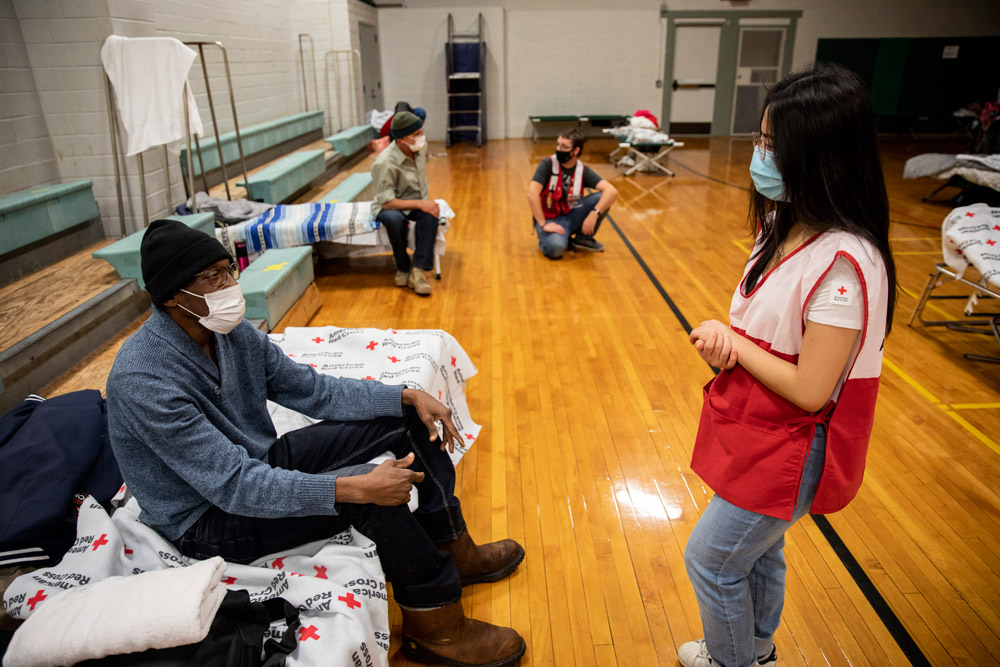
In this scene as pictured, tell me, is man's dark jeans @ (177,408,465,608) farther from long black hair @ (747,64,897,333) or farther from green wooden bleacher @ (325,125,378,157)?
green wooden bleacher @ (325,125,378,157)

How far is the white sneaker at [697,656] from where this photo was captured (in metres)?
1.73

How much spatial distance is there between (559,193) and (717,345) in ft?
14.1

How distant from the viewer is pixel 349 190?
631cm

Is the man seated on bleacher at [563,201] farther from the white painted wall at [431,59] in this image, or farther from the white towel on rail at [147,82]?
the white painted wall at [431,59]

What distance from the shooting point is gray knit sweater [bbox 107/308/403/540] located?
148 cm

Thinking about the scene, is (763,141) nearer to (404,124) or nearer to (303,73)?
(404,124)

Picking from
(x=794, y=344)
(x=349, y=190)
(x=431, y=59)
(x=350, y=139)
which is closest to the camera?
(x=794, y=344)

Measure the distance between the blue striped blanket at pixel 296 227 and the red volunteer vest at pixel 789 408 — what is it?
12.9 ft

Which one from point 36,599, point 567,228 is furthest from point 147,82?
point 36,599

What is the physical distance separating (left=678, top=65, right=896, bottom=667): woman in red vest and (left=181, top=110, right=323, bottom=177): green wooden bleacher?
476cm

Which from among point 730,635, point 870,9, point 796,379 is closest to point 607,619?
point 730,635

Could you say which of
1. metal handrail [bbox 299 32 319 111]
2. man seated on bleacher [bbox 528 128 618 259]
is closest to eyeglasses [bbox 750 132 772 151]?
man seated on bleacher [bbox 528 128 618 259]

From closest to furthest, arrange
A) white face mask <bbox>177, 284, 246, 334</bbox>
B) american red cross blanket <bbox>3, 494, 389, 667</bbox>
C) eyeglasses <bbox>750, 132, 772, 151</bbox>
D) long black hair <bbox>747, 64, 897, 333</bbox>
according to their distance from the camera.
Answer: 1. long black hair <bbox>747, 64, 897, 333</bbox>
2. eyeglasses <bbox>750, 132, 772, 151</bbox>
3. american red cross blanket <bbox>3, 494, 389, 667</bbox>
4. white face mask <bbox>177, 284, 246, 334</bbox>

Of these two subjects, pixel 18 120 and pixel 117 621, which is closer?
pixel 117 621
